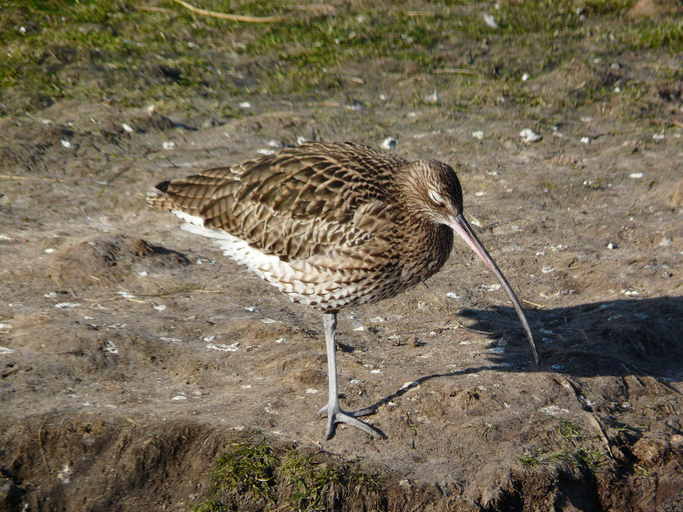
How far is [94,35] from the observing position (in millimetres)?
12664

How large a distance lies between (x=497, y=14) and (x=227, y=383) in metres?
10.2

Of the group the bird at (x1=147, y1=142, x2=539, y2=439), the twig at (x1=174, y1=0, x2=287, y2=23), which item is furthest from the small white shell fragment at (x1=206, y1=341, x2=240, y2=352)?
the twig at (x1=174, y1=0, x2=287, y2=23)

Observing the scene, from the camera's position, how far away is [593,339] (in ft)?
22.2

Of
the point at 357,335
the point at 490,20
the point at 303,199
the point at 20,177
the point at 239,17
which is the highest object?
the point at 490,20

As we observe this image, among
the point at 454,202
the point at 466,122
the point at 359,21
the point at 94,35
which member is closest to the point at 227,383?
the point at 454,202

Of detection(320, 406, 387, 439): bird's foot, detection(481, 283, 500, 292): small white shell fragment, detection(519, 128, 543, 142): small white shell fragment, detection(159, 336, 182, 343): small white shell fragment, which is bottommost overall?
detection(320, 406, 387, 439): bird's foot

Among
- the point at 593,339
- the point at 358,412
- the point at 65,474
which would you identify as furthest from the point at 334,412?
the point at 593,339

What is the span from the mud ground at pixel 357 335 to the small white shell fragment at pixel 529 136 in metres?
0.10

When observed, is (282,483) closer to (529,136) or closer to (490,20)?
(529,136)

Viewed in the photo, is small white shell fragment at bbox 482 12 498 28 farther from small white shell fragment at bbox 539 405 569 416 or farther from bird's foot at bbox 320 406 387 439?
bird's foot at bbox 320 406 387 439

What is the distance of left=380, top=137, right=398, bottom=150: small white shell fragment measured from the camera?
33.8ft

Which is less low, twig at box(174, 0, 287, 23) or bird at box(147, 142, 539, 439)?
twig at box(174, 0, 287, 23)

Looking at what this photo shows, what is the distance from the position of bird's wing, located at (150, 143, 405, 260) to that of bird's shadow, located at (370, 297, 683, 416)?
118 cm

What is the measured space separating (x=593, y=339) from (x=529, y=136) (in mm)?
4372
